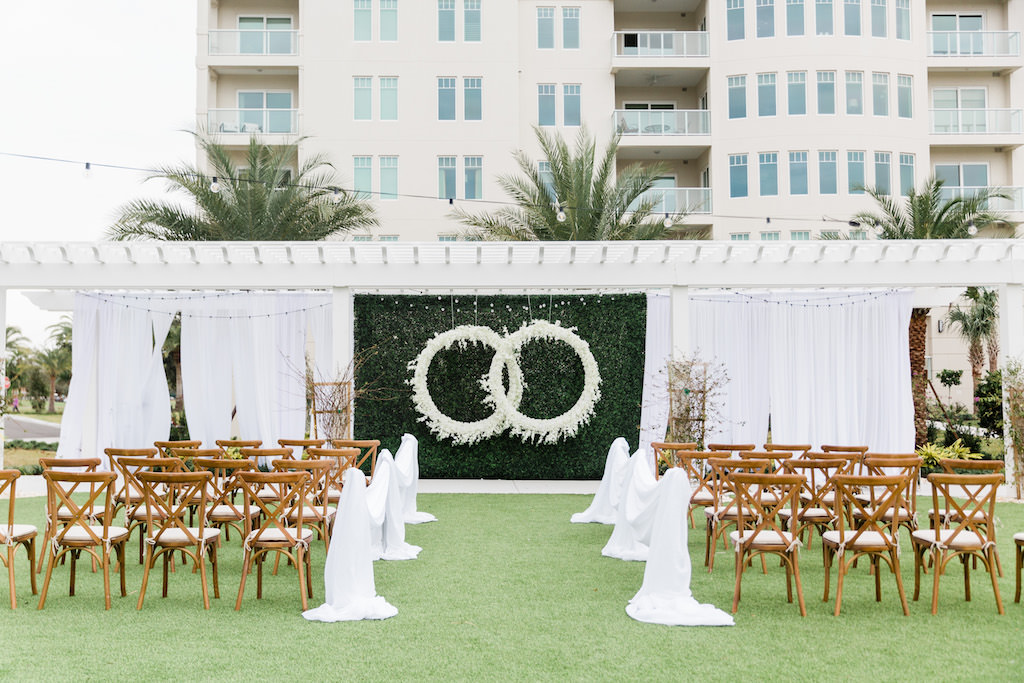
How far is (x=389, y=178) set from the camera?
21156 mm

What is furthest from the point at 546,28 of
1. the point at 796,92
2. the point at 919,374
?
the point at 919,374

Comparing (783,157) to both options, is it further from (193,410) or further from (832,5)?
(193,410)

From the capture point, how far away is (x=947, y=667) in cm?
447

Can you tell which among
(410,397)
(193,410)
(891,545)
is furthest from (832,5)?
(891,545)

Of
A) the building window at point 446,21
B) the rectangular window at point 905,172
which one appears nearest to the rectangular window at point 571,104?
the building window at point 446,21

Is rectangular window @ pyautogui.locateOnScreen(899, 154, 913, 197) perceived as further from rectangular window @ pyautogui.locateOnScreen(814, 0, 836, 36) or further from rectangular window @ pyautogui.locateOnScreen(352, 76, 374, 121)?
rectangular window @ pyautogui.locateOnScreen(352, 76, 374, 121)

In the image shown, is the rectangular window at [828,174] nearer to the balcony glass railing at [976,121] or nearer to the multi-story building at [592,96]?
the multi-story building at [592,96]

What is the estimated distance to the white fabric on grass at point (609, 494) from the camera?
8.73 meters

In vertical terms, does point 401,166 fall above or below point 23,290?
above

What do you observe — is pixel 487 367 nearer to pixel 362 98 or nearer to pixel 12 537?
pixel 12 537

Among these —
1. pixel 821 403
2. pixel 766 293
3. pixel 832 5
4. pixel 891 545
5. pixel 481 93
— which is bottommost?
pixel 891 545

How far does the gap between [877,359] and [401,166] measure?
12.6 m

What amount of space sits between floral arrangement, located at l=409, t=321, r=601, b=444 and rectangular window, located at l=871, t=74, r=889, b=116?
13.3 m

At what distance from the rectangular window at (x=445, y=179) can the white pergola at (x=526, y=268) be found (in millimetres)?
9675
